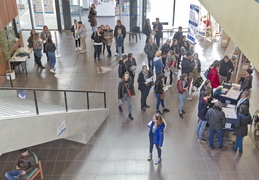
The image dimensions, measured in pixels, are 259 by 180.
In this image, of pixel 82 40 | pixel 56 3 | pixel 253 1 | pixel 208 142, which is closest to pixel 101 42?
pixel 82 40

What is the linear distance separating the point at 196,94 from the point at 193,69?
3.68 ft

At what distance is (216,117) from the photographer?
846 cm

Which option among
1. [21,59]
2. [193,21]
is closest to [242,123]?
[193,21]

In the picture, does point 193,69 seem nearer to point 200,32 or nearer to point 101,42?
point 101,42

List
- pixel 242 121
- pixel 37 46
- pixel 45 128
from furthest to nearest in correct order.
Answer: pixel 37 46, pixel 242 121, pixel 45 128

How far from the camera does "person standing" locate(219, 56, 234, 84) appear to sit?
1146 cm

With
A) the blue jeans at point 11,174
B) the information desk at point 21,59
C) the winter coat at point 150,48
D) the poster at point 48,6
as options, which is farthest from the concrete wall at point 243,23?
the poster at point 48,6

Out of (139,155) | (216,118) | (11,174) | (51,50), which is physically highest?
(51,50)

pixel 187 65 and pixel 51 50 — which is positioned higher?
pixel 51 50

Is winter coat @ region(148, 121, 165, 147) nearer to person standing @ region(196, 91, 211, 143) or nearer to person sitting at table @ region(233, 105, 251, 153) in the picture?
person standing @ region(196, 91, 211, 143)

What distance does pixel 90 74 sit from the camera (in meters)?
13.4

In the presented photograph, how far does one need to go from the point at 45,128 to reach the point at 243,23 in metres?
5.24

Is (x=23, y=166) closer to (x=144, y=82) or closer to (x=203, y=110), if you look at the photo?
(x=144, y=82)

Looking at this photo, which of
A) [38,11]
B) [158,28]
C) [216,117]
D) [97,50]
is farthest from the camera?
[38,11]
